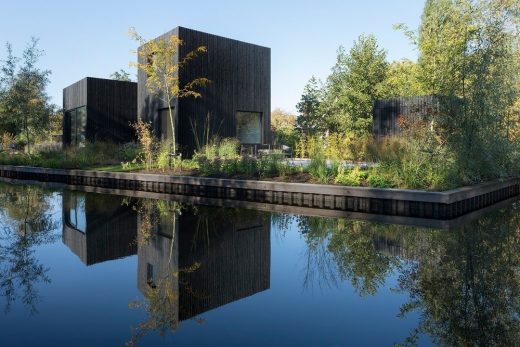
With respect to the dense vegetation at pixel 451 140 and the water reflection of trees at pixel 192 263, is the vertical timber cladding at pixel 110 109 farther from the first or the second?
the water reflection of trees at pixel 192 263

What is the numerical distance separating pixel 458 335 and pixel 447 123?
745 cm

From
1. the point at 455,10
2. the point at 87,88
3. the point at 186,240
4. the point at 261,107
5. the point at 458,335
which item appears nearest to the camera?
the point at 458,335

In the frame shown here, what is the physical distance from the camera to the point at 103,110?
2202 cm

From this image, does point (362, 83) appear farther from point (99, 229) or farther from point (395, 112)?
point (99, 229)

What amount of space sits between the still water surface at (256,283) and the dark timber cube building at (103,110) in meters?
14.8

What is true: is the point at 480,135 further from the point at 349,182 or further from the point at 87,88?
the point at 87,88

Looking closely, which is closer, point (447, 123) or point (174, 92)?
point (447, 123)

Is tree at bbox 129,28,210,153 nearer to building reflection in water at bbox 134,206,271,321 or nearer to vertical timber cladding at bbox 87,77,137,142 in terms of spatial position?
vertical timber cladding at bbox 87,77,137,142

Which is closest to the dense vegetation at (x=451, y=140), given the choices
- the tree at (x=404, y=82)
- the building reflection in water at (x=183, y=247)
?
the building reflection in water at (x=183, y=247)

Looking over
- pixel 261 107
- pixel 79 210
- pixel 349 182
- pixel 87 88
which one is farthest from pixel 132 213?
pixel 87 88

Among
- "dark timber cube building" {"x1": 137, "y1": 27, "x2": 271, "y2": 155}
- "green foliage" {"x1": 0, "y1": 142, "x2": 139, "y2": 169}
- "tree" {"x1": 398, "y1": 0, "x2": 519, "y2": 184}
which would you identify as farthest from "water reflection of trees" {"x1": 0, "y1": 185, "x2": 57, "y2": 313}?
"tree" {"x1": 398, "y1": 0, "x2": 519, "y2": 184}

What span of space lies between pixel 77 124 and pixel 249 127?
9972mm

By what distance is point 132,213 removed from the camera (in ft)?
28.2

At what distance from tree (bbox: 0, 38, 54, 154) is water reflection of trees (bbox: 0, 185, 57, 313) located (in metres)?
12.9
